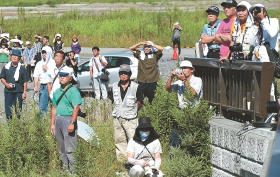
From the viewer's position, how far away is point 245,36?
9250 mm

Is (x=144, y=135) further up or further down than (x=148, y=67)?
further up

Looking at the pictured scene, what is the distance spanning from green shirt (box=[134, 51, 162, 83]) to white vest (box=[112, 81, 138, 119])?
392cm

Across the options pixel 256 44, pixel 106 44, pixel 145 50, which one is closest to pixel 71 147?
pixel 256 44

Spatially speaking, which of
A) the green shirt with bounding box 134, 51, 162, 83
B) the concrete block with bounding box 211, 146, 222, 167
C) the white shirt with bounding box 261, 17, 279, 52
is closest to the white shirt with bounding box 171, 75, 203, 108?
the concrete block with bounding box 211, 146, 222, 167

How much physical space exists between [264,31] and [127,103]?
2.76 metres

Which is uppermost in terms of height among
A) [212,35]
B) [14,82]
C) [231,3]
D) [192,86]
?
[231,3]

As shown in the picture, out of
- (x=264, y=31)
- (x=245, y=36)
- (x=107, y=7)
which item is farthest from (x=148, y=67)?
(x=107, y=7)

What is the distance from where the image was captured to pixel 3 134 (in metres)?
11.1

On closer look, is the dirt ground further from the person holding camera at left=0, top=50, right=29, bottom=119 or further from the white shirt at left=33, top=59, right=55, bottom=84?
the person holding camera at left=0, top=50, right=29, bottom=119

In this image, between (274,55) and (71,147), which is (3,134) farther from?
(274,55)

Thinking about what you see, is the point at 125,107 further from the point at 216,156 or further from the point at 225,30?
the point at 216,156

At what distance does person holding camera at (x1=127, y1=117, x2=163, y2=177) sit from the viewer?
9.09 metres

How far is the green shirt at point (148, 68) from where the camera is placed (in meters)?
14.7

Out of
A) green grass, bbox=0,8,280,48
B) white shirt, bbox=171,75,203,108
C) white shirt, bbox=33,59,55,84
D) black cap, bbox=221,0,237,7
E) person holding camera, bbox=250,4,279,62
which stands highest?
black cap, bbox=221,0,237,7
